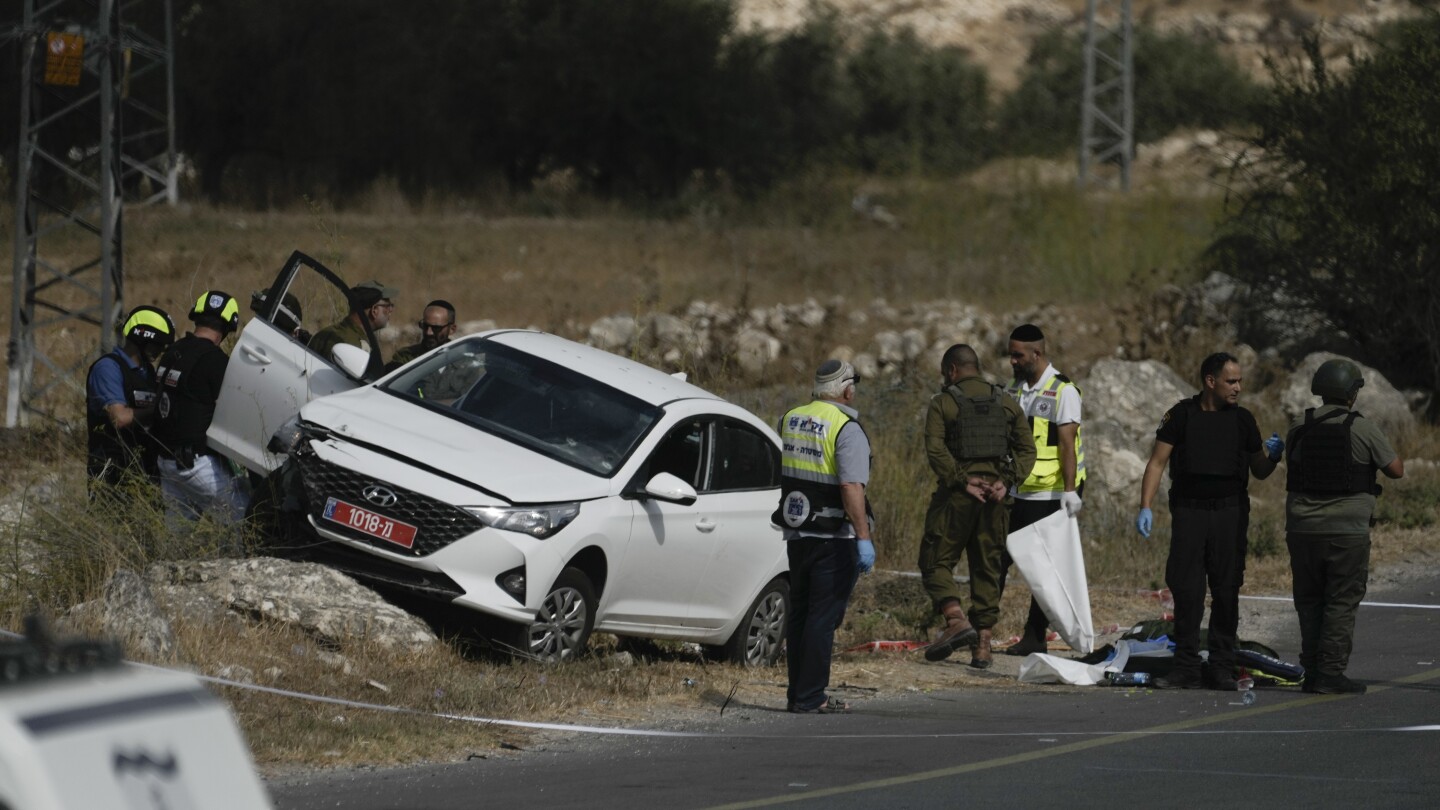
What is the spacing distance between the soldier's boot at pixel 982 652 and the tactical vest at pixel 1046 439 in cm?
91

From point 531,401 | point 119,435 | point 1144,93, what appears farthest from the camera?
point 1144,93

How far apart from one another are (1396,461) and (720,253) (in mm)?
24063

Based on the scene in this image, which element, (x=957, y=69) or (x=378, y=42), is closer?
(x=378, y=42)

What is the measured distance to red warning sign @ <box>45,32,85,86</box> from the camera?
1898cm

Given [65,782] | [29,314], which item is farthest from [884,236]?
[65,782]

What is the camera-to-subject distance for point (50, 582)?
33.6 ft

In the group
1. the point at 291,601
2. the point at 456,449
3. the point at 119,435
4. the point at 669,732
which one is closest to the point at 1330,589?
the point at 669,732

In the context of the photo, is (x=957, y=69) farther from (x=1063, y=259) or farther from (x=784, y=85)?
(x=1063, y=259)

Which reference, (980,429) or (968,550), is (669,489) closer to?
(980,429)

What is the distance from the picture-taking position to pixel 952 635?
1117cm

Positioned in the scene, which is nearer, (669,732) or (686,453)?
(669,732)

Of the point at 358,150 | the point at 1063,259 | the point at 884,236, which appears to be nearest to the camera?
the point at 1063,259

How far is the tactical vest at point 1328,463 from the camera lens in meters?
10.1

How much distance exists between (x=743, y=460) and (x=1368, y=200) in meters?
15.3
